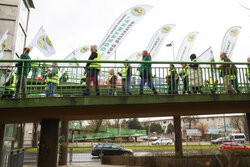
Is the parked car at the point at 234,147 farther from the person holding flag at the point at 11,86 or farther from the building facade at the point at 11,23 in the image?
the building facade at the point at 11,23

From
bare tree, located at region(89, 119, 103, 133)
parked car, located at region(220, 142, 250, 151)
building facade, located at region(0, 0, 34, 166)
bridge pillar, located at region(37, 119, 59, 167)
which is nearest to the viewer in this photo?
bridge pillar, located at region(37, 119, 59, 167)

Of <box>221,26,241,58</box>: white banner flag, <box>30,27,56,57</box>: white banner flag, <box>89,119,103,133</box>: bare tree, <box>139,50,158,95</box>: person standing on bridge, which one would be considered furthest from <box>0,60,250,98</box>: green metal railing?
<box>89,119,103,133</box>: bare tree

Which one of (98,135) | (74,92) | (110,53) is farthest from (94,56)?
(98,135)

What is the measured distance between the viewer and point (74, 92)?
8008mm

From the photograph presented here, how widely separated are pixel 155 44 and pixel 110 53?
443 cm

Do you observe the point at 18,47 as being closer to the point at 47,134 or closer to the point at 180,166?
the point at 47,134

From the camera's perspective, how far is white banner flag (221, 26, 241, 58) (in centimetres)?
1470

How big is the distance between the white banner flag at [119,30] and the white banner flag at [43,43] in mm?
2597

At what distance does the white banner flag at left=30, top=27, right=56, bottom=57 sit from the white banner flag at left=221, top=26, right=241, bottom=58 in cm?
1006

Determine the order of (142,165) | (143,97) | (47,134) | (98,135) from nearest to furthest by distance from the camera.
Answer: (143,97) < (47,134) < (142,165) < (98,135)

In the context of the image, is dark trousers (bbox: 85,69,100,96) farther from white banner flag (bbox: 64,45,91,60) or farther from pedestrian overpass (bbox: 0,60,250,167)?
white banner flag (bbox: 64,45,91,60)

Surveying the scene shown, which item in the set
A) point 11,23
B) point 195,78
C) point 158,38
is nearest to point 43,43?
point 11,23

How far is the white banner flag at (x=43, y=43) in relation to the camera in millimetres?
11394

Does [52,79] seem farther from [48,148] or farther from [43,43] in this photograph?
[43,43]
